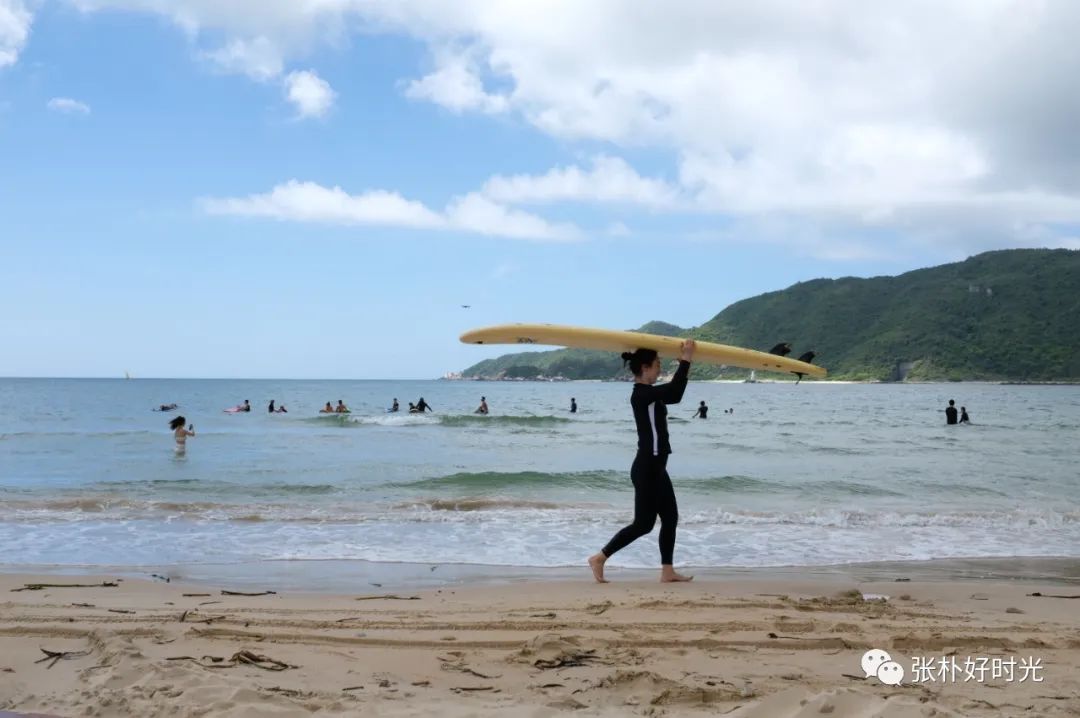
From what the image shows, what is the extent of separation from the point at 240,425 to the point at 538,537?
102 ft

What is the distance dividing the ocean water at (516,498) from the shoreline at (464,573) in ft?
1.01

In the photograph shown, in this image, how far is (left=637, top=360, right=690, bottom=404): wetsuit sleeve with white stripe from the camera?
21.4ft

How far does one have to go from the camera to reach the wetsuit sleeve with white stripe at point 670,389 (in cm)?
653

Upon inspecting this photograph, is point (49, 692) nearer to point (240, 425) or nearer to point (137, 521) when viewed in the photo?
point (137, 521)

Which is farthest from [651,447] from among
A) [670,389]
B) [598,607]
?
[598,607]

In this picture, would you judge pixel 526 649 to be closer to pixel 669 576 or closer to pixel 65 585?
pixel 669 576

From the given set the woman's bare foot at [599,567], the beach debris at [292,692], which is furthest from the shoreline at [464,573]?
the beach debris at [292,692]

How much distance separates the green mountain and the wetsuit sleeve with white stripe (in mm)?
92266

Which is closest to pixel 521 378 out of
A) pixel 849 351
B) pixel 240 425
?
pixel 849 351

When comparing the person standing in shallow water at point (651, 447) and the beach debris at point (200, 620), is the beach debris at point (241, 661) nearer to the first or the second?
the beach debris at point (200, 620)

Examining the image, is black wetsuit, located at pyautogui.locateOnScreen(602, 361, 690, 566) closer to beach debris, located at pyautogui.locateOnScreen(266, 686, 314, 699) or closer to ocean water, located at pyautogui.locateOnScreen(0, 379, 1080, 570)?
ocean water, located at pyautogui.locateOnScreen(0, 379, 1080, 570)

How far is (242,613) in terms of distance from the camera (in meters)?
5.55

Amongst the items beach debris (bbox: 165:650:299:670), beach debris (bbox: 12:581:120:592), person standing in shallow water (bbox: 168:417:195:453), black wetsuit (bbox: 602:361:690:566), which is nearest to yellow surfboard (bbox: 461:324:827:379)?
black wetsuit (bbox: 602:361:690:566)

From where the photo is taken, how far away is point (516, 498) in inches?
545
